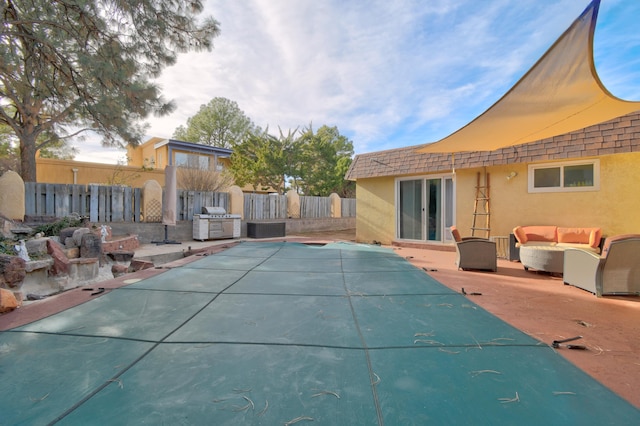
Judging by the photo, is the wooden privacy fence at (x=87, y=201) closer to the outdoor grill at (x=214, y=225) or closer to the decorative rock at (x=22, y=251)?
the outdoor grill at (x=214, y=225)

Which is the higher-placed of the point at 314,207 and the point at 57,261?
the point at 314,207

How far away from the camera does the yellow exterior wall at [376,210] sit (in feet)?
32.1

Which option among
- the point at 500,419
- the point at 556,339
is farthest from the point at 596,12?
the point at 500,419

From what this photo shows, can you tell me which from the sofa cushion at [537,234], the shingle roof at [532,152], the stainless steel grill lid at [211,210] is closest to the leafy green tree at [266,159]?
the stainless steel grill lid at [211,210]

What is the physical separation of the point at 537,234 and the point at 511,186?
1.49 m

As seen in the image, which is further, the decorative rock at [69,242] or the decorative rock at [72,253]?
the decorative rock at [69,242]

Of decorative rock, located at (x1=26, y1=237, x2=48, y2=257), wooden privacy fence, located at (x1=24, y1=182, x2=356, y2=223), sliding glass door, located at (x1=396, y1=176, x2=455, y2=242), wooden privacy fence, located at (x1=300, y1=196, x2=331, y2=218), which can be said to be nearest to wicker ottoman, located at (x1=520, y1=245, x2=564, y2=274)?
sliding glass door, located at (x1=396, y1=176, x2=455, y2=242)

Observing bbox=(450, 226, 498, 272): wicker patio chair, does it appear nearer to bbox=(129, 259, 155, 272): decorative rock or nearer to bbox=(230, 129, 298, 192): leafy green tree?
bbox=(129, 259, 155, 272): decorative rock

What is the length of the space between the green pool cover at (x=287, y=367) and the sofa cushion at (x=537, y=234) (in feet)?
12.5

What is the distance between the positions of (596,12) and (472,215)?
601cm

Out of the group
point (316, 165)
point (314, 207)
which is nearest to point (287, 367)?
point (314, 207)

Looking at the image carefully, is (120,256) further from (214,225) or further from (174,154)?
(174,154)

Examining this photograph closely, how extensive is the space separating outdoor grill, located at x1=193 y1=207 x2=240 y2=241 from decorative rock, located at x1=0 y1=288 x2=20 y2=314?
724 cm

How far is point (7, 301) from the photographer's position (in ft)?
10.5
